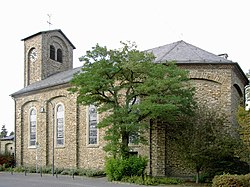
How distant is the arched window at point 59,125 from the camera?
3011 centimetres

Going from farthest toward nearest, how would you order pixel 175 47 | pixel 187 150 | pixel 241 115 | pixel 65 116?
pixel 65 116 < pixel 175 47 < pixel 187 150 < pixel 241 115

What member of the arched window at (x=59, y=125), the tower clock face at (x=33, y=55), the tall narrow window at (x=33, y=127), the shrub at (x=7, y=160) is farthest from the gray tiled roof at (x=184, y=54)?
the shrub at (x=7, y=160)

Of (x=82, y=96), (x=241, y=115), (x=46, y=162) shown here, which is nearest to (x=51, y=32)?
(x=46, y=162)

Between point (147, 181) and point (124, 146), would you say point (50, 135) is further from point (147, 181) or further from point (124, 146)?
point (147, 181)

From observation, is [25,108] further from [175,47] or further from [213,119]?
[213,119]

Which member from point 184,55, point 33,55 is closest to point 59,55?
point 33,55

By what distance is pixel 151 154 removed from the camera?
75.4 ft

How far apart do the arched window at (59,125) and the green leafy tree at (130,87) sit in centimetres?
1016

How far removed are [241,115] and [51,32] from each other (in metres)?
25.7

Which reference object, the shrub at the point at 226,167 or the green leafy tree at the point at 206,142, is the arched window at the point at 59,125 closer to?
the green leafy tree at the point at 206,142

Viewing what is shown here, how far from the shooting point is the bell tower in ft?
120

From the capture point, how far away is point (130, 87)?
66.4ft

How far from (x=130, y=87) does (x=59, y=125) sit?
40.6 feet

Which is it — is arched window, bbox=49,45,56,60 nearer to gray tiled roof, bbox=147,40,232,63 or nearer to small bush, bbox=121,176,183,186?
gray tiled roof, bbox=147,40,232,63
